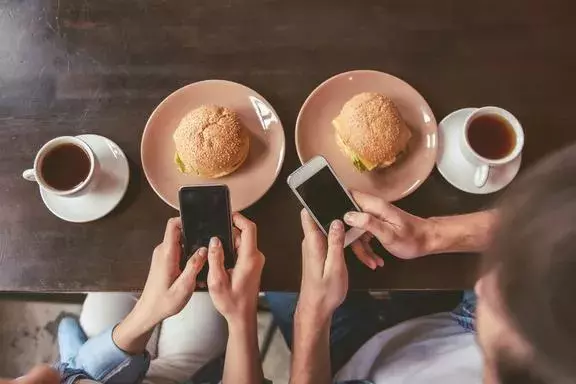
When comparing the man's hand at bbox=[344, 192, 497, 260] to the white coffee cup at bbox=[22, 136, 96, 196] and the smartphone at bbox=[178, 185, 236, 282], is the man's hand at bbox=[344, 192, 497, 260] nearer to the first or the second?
the smartphone at bbox=[178, 185, 236, 282]

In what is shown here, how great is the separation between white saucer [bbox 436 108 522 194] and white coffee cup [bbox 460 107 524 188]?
0.01 meters

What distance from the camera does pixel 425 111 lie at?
1.01 metres

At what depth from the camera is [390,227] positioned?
0.93m

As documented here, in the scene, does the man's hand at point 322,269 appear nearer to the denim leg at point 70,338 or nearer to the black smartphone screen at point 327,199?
the black smartphone screen at point 327,199

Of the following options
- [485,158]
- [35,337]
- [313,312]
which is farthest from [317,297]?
[35,337]

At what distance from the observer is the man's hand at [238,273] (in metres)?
0.93

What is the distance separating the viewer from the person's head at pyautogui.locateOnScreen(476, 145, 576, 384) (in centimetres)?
55

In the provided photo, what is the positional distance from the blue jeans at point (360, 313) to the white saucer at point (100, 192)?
1.29 ft

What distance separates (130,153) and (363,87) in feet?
1.33

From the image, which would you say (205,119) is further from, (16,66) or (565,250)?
(565,250)

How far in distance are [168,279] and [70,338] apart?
0.42 meters

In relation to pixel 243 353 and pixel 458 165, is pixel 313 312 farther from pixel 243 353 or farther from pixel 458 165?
pixel 458 165

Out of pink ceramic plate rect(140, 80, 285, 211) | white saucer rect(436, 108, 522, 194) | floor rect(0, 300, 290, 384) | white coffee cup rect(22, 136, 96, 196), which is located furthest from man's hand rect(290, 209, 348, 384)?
floor rect(0, 300, 290, 384)

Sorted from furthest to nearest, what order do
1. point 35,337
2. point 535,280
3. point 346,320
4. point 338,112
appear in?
1. point 35,337
2. point 346,320
3. point 338,112
4. point 535,280
